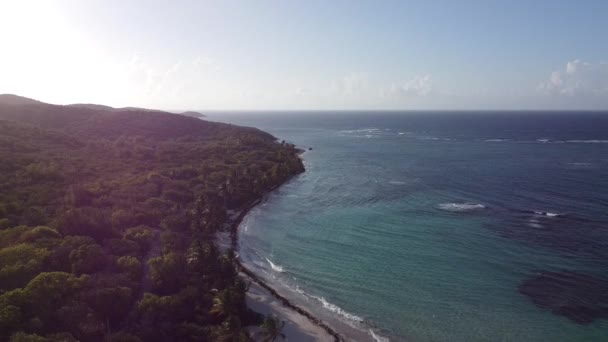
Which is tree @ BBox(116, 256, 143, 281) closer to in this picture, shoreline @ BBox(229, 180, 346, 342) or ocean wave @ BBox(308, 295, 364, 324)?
shoreline @ BBox(229, 180, 346, 342)

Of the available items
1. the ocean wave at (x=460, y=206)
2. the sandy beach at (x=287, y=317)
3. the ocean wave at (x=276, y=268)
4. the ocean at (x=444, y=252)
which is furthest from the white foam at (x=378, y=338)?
the ocean wave at (x=460, y=206)

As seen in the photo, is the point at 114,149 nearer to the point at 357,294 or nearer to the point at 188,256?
the point at 188,256

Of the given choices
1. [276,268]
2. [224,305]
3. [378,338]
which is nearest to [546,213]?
[378,338]

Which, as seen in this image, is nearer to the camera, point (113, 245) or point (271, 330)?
point (271, 330)

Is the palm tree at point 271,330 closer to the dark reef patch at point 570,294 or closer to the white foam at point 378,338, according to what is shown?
the white foam at point 378,338

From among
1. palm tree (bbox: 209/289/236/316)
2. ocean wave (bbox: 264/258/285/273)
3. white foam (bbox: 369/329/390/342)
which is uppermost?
palm tree (bbox: 209/289/236/316)

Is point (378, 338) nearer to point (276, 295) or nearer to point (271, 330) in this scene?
point (271, 330)

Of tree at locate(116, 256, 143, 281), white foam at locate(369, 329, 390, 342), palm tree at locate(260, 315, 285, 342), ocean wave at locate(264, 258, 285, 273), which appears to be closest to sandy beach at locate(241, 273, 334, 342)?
palm tree at locate(260, 315, 285, 342)
